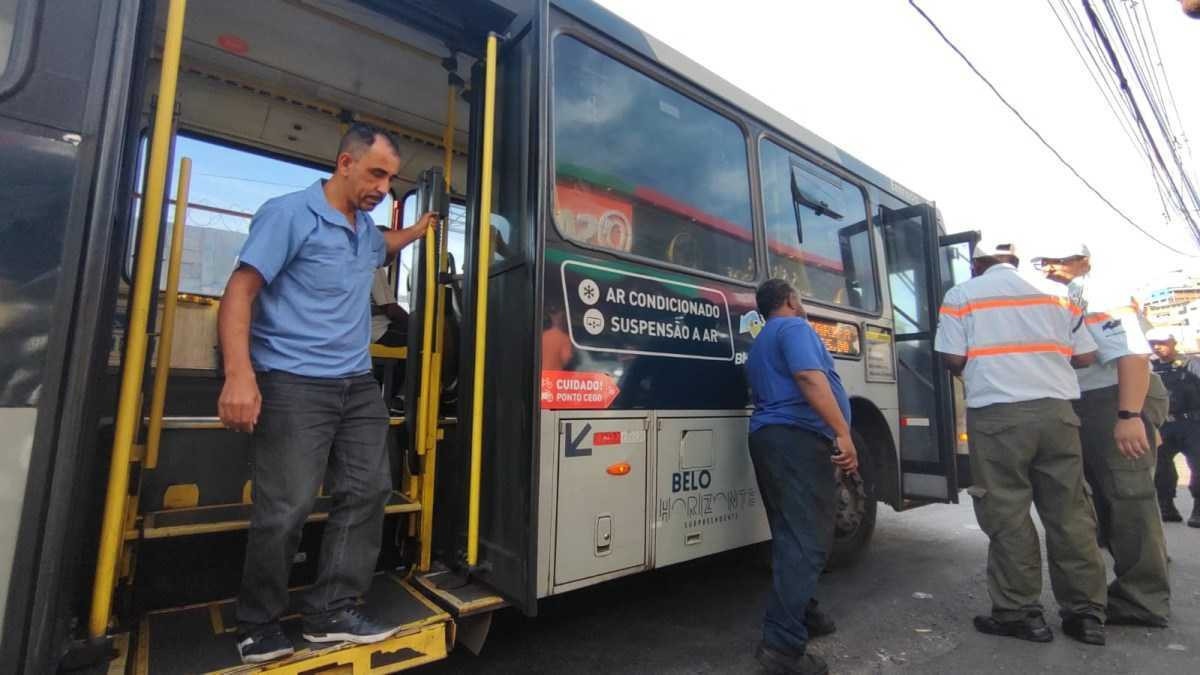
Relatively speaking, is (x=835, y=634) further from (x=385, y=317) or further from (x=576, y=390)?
(x=385, y=317)

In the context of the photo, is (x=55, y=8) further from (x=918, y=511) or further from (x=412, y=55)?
(x=918, y=511)

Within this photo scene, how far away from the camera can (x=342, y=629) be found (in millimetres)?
1899

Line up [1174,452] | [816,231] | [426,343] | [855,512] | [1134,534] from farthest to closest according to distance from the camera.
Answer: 1. [1174,452]
2. [855,512]
3. [816,231]
4. [1134,534]
5. [426,343]

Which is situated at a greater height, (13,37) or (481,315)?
(13,37)

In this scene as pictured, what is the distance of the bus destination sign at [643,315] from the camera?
7.75ft

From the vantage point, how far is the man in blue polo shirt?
5.99ft

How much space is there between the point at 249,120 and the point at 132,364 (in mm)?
2312

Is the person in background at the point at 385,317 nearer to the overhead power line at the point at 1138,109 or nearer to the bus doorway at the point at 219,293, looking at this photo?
the bus doorway at the point at 219,293

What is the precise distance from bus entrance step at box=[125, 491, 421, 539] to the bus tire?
2652 millimetres

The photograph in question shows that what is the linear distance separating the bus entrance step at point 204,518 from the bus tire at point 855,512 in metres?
2.65

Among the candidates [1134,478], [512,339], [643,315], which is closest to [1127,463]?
[1134,478]

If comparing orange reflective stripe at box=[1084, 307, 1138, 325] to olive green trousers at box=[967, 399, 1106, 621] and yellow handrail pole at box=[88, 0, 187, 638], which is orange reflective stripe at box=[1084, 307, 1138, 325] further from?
yellow handrail pole at box=[88, 0, 187, 638]

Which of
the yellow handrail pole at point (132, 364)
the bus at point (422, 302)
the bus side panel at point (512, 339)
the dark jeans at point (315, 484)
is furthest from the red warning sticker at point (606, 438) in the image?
the yellow handrail pole at point (132, 364)

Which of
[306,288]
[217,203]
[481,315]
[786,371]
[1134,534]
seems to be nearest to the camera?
[306,288]
